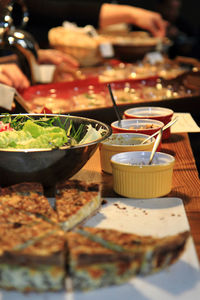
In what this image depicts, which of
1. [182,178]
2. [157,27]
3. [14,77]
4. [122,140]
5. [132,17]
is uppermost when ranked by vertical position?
[132,17]

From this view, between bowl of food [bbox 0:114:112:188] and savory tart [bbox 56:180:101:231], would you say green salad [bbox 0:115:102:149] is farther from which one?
savory tart [bbox 56:180:101:231]

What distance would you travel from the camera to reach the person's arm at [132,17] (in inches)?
223

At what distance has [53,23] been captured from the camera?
619 centimetres

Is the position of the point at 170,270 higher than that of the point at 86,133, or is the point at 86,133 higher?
the point at 86,133

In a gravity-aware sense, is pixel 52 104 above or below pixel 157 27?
below

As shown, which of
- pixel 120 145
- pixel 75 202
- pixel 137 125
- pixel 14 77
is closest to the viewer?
pixel 75 202

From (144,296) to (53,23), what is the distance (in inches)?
216

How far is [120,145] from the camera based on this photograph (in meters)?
1.93

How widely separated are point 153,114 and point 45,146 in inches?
35.6

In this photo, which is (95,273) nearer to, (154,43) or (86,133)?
(86,133)

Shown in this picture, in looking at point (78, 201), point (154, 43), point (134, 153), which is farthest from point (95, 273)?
point (154, 43)

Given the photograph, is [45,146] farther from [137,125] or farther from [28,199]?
[137,125]

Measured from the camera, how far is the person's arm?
5.67 metres

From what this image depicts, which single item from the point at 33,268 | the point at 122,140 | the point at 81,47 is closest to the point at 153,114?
the point at 122,140
